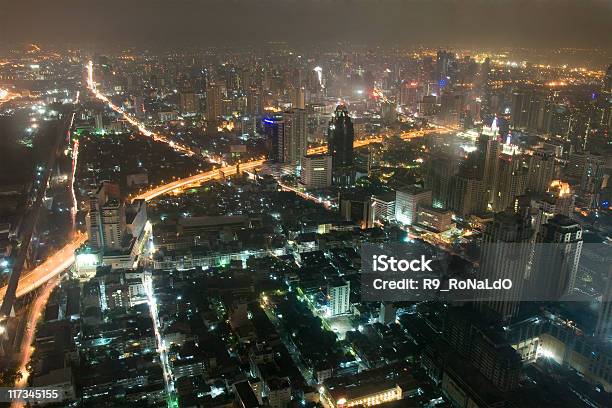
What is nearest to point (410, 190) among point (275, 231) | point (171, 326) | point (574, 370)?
point (275, 231)

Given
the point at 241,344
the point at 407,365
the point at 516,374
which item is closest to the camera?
the point at 516,374

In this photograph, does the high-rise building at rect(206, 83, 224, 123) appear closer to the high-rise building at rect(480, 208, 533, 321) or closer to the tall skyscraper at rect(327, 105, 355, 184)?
the tall skyscraper at rect(327, 105, 355, 184)

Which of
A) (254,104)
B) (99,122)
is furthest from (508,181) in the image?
(99,122)

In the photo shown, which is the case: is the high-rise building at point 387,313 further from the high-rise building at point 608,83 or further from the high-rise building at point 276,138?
the high-rise building at point 608,83

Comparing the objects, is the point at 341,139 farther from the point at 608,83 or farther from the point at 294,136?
the point at 608,83

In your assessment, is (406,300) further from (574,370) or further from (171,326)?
(171,326)

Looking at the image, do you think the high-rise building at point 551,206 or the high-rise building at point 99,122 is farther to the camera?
the high-rise building at point 99,122

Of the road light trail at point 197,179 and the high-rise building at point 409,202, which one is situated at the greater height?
the high-rise building at point 409,202
